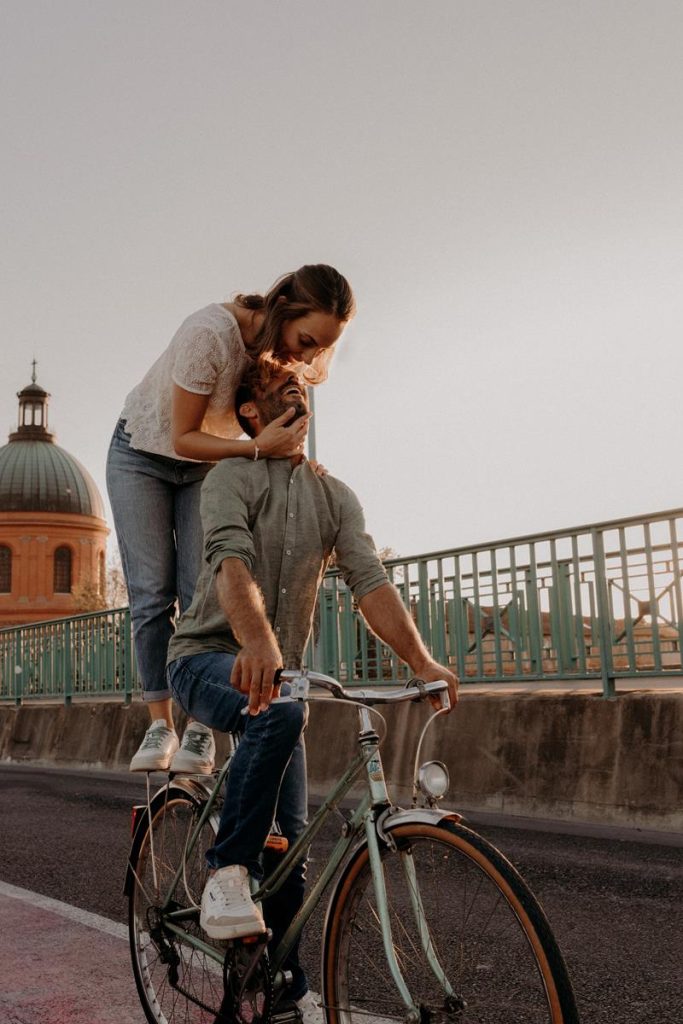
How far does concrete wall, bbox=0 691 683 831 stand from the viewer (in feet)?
22.4

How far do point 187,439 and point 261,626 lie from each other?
104 cm

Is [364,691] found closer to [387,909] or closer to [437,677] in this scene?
[437,677]

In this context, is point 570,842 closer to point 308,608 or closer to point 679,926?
point 679,926

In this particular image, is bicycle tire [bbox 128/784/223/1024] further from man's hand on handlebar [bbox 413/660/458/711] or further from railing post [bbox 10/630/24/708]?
railing post [bbox 10/630/24/708]

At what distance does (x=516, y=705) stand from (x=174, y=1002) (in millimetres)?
4879

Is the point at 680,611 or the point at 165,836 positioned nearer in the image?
the point at 165,836

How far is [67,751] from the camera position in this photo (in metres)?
14.4

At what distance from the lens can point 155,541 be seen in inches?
163

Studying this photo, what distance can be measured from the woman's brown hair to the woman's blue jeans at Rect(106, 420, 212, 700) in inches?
36.1

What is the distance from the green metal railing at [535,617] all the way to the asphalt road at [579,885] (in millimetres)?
1478

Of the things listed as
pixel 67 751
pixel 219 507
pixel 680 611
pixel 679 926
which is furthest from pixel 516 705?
pixel 67 751

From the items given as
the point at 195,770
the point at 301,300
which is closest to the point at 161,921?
the point at 195,770

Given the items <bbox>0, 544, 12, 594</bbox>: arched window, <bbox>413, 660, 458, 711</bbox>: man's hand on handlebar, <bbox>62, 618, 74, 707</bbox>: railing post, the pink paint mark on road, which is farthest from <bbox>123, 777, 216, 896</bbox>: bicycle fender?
<bbox>0, 544, 12, 594</bbox>: arched window

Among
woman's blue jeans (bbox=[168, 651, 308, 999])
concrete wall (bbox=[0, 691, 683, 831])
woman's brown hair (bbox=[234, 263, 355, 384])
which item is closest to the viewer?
woman's blue jeans (bbox=[168, 651, 308, 999])
